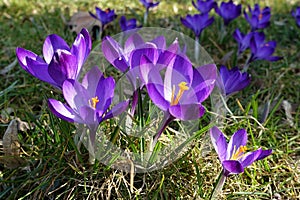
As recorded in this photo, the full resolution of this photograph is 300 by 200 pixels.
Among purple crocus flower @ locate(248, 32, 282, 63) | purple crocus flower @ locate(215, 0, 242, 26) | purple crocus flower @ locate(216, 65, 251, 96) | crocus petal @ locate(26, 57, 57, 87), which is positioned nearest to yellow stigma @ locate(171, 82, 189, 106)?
crocus petal @ locate(26, 57, 57, 87)

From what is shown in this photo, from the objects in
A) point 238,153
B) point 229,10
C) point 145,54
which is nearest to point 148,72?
point 145,54

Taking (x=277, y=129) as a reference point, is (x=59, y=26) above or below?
above

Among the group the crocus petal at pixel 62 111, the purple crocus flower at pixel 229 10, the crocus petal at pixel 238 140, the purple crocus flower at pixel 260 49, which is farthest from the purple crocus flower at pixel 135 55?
the purple crocus flower at pixel 229 10

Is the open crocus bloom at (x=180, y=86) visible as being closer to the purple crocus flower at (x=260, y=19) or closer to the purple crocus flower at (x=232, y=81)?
the purple crocus flower at (x=232, y=81)

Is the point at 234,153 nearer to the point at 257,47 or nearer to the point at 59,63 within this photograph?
the point at 59,63

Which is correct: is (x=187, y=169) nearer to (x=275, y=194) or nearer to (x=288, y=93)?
(x=275, y=194)

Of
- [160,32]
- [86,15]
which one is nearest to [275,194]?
[160,32]

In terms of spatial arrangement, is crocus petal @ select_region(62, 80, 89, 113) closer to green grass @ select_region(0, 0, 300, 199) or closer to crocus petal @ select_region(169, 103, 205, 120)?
green grass @ select_region(0, 0, 300, 199)
